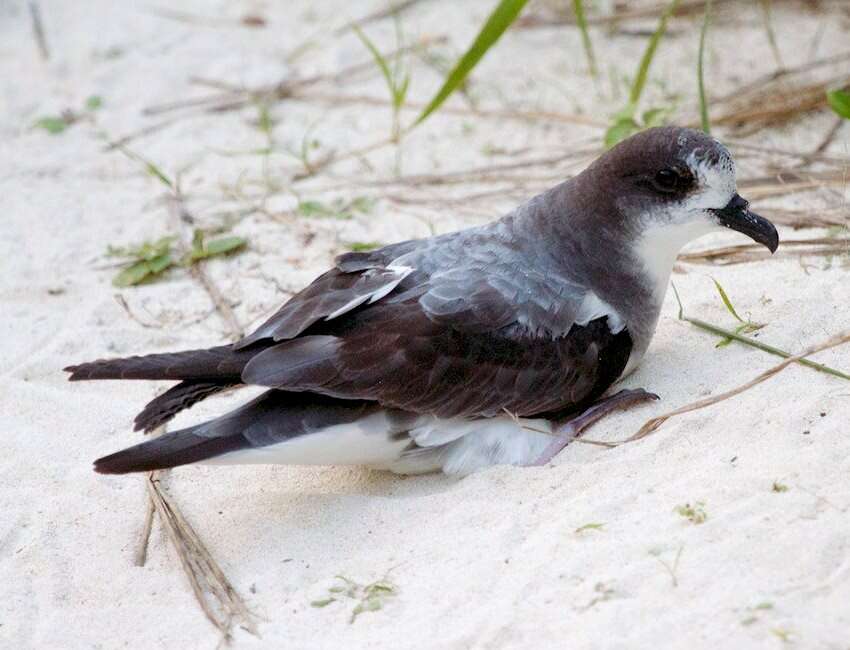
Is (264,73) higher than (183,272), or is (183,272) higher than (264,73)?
(264,73)

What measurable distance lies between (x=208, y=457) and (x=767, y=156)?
10.8 ft

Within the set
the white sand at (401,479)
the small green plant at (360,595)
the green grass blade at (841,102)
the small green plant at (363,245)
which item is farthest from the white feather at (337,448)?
the green grass blade at (841,102)

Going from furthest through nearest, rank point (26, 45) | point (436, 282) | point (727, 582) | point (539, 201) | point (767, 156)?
point (26, 45) < point (767, 156) < point (539, 201) < point (436, 282) < point (727, 582)

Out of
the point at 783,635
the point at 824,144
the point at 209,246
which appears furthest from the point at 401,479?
the point at 824,144

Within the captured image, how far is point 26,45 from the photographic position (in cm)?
725

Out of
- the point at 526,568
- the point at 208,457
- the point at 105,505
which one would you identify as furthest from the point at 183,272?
the point at 526,568

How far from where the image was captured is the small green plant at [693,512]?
278 cm

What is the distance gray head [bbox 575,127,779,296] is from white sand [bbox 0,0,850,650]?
39 centimetres

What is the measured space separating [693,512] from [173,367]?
149 centimetres

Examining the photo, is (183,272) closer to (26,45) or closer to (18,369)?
(18,369)

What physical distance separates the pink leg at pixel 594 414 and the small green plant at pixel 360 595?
77 cm

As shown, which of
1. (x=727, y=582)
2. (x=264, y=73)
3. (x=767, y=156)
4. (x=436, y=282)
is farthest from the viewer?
(x=264, y=73)

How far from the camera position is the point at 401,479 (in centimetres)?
355

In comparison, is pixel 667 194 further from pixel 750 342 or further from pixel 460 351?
pixel 460 351
